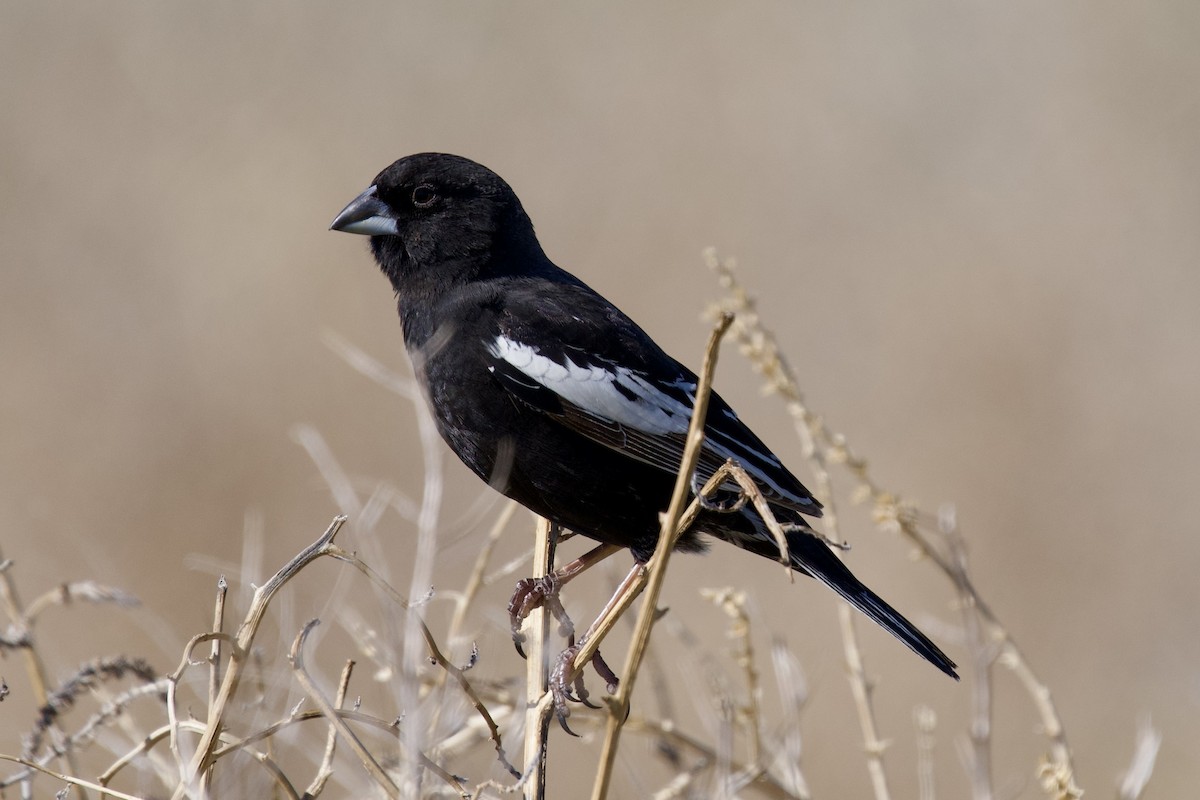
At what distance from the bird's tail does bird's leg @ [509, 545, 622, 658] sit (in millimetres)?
613

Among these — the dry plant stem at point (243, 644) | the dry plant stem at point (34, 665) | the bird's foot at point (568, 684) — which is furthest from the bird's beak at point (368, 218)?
the dry plant stem at point (243, 644)

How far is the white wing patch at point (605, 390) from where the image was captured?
374cm

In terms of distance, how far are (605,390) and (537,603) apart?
2.21 ft

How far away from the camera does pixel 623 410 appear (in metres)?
3.75

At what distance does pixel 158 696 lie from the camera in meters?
2.70

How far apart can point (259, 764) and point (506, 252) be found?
224 cm

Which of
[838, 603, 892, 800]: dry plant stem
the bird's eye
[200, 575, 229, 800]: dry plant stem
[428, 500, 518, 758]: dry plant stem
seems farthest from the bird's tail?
the bird's eye

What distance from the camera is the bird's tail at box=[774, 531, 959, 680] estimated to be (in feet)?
11.5

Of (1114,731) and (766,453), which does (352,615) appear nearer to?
(766,453)

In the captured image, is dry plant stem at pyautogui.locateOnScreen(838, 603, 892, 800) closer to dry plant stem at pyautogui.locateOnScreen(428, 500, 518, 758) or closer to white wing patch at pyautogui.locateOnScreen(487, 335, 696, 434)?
white wing patch at pyautogui.locateOnScreen(487, 335, 696, 434)

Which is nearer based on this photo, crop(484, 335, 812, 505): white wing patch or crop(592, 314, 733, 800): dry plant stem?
crop(592, 314, 733, 800): dry plant stem

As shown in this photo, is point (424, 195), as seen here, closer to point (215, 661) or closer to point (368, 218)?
point (368, 218)

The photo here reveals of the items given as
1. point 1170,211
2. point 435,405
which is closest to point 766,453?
point 435,405

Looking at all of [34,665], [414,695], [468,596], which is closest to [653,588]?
[414,695]
